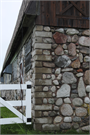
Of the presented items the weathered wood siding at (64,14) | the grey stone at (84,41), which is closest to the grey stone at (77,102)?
the grey stone at (84,41)

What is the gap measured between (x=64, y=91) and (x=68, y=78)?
0.33 meters

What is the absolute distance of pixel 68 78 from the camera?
467 cm

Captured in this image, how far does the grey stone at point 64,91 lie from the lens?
15.0 feet

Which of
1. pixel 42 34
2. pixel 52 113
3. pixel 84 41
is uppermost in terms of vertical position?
pixel 42 34

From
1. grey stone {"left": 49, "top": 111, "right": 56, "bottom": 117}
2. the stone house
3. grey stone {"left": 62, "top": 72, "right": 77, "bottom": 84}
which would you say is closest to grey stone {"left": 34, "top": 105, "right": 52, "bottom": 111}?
the stone house

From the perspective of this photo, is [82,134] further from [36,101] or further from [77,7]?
[77,7]

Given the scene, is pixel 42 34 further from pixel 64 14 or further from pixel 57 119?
pixel 57 119

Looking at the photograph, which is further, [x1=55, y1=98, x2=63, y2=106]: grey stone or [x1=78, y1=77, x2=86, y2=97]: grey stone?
[x1=78, y1=77, x2=86, y2=97]: grey stone

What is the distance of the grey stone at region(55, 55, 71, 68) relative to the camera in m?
4.66

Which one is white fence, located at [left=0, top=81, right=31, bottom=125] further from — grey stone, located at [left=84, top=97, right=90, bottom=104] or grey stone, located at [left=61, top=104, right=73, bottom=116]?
grey stone, located at [left=84, top=97, right=90, bottom=104]

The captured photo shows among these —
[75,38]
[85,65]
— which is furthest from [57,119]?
[75,38]

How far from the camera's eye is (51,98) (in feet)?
14.8

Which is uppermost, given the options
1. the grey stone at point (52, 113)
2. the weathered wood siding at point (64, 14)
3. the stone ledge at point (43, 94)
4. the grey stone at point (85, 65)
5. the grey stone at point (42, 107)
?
the weathered wood siding at point (64, 14)

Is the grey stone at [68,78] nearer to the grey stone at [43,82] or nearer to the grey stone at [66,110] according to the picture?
the grey stone at [43,82]
